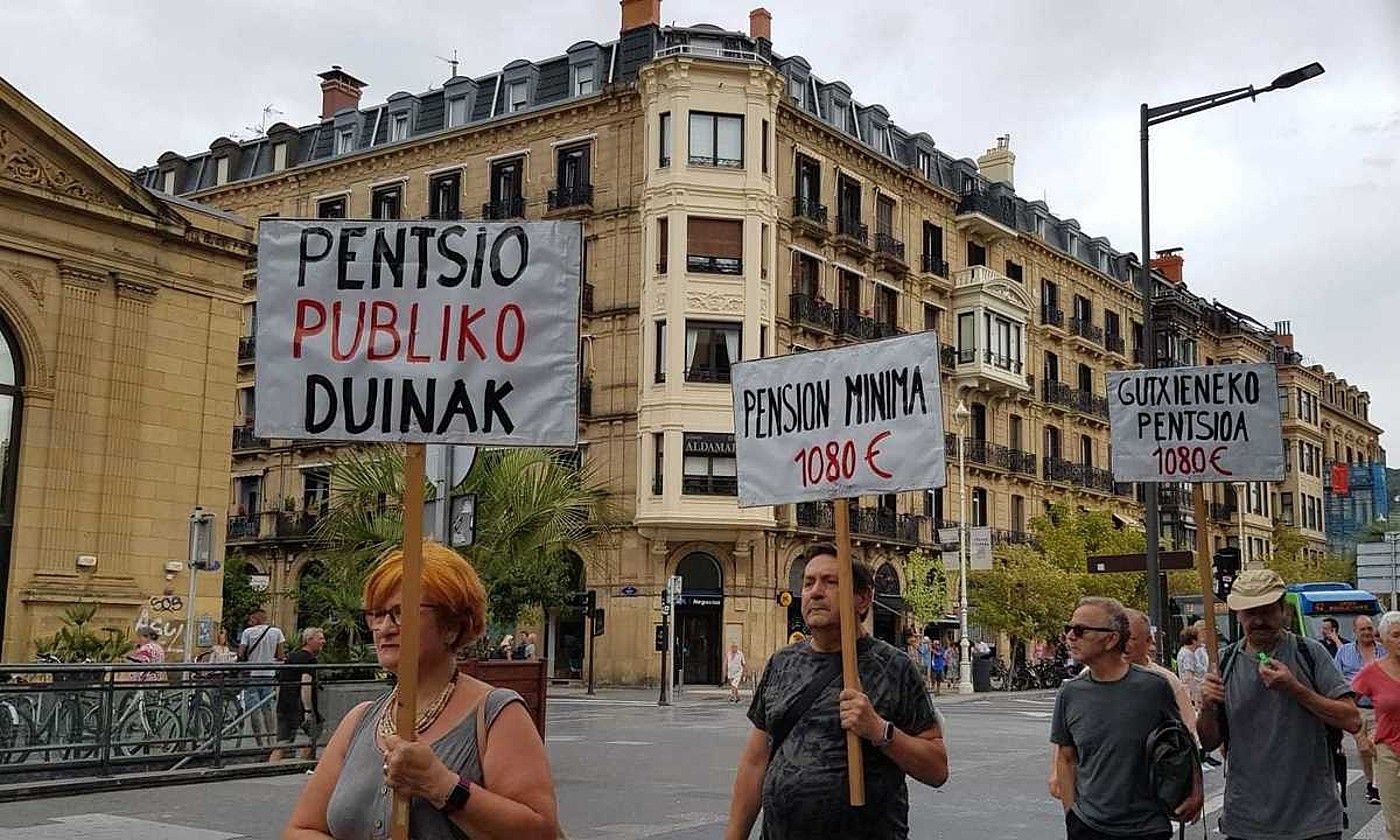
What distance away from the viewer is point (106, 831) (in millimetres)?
10578

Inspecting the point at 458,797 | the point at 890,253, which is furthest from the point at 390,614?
the point at 890,253

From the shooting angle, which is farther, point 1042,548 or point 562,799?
point 1042,548

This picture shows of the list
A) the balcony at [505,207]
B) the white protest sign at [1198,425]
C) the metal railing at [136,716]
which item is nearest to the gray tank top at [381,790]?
the white protest sign at [1198,425]

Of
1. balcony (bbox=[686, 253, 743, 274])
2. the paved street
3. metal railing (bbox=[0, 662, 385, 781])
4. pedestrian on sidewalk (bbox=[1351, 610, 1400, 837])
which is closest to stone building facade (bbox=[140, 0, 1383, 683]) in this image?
balcony (bbox=[686, 253, 743, 274])

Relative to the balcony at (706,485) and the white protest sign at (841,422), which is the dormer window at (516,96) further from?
the white protest sign at (841,422)

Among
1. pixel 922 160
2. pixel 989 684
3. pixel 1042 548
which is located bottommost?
pixel 989 684

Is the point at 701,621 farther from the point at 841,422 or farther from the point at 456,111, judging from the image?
the point at 841,422

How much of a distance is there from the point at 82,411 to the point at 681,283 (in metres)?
19.7

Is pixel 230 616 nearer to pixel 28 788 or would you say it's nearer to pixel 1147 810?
pixel 28 788

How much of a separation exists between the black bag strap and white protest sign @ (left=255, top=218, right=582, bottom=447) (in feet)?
4.08

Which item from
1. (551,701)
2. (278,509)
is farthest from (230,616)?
(551,701)

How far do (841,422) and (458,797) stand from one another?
3037 mm

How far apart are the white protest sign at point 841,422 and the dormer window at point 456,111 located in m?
41.8

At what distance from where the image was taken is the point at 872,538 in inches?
1764
